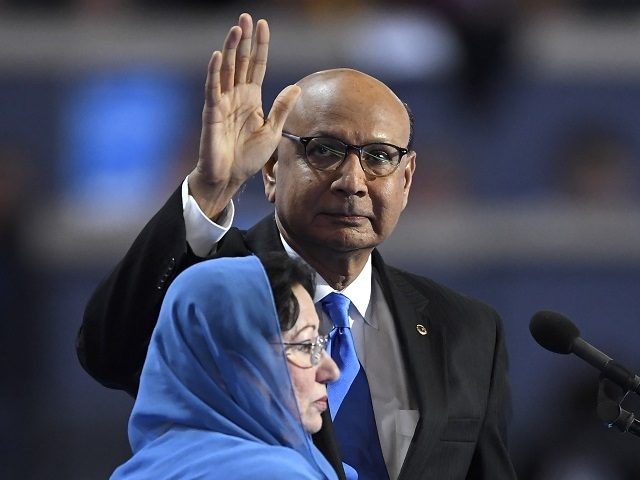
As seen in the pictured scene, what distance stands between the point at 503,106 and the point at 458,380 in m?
3.53

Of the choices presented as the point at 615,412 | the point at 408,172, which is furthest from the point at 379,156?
the point at 615,412

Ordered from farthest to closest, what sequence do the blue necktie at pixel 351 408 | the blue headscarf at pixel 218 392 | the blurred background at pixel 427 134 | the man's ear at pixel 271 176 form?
the blurred background at pixel 427 134 → the man's ear at pixel 271 176 → the blue necktie at pixel 351 408 → the blue headscarf at pixel 218 392

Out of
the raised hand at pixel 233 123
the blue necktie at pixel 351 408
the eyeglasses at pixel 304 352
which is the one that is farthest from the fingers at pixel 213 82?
the eyeglasses at pixel 304 352

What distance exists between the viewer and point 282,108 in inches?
115

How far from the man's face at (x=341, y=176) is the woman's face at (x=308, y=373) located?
623 mm

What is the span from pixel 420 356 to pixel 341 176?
43 cm

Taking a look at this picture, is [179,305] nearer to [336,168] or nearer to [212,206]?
[212,206]

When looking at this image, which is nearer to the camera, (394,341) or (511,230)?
(394,341)

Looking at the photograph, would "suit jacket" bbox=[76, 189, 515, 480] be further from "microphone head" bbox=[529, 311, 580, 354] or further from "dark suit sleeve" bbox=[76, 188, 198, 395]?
"microphone head" bbox=[529, 311, 580, 354]

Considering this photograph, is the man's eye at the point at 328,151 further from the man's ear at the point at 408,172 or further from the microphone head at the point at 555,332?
the microphone head at the point at 555,332

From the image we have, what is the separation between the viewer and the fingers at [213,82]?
109 inches

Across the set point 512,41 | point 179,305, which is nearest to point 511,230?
point 512,41

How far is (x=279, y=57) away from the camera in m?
6.36

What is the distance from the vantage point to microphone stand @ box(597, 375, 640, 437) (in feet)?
8.45
